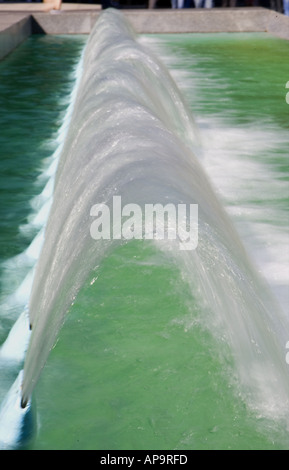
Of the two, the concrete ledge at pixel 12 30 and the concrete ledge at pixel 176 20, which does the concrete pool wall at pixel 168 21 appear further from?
the concrete ledge at pixel 12 30

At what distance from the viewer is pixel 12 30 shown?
9.65m

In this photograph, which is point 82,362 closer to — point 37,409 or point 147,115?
point 37,409

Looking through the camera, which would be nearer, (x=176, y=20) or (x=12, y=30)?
(x=12, y=30)

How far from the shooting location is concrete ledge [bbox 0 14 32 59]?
9.09 m

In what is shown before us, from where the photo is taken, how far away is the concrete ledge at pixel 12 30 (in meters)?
9.09

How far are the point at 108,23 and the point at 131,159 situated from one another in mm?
6249

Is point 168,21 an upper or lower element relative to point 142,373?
lower

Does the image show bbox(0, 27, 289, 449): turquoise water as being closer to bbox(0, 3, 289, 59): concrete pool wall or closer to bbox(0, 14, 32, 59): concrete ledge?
bbox(0, 14, 32, 59): concrete ledge

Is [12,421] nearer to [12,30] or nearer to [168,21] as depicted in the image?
[12,30]

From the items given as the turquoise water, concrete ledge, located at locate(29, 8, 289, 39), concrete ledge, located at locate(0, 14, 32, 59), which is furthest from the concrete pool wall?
the turquoise water

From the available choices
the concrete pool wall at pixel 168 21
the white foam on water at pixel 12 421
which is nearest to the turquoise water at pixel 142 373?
the white foam on water at pixel 12 421

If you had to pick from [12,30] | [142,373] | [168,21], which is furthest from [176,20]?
[142,373]

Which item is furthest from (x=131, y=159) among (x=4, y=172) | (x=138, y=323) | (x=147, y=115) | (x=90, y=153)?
(x=4, y=172)

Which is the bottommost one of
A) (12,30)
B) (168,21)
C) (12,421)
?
(168,21)
